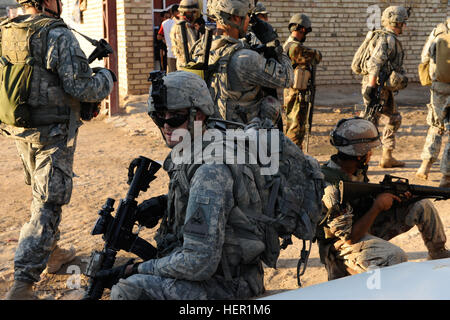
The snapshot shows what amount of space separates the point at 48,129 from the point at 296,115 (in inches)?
157

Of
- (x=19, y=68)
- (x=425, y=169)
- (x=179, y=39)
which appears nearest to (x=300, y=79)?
(x=179, y=39)

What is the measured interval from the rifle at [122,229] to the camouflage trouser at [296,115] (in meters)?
4.45

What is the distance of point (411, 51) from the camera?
42.3 feet

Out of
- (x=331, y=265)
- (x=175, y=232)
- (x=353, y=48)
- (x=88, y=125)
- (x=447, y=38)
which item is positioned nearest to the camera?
(x=175, y=232)

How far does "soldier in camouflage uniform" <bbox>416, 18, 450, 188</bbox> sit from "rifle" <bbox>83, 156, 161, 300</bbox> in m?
4.16

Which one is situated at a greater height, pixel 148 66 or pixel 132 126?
pixel 148 66

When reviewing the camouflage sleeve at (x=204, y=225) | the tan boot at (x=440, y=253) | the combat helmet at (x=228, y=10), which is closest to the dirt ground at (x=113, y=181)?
the tan boot at (x=440, y=253)

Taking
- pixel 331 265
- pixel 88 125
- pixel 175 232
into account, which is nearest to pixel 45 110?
pixel 175 232

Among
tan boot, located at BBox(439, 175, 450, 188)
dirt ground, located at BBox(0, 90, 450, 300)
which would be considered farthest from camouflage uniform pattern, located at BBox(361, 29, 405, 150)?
tan boot, located at BBox(439, 175, 450, 188)

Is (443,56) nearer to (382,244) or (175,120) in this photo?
(382,244)

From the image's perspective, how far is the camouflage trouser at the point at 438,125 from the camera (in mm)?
5746
